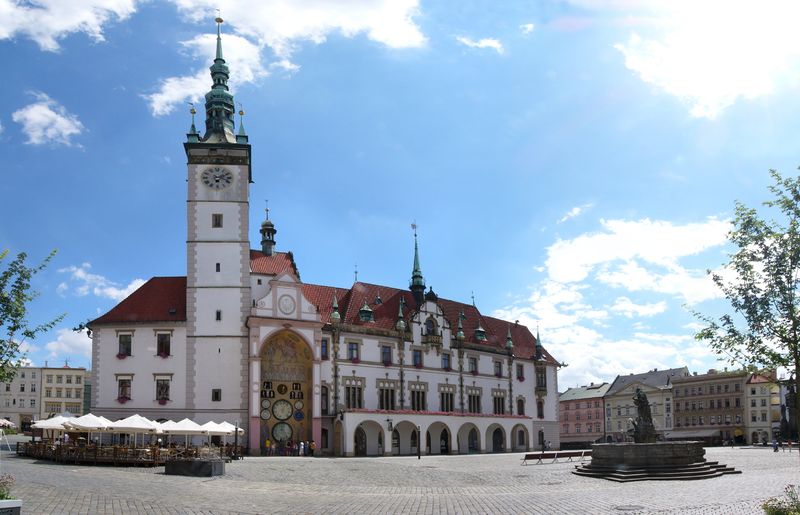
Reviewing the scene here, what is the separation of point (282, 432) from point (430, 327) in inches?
693

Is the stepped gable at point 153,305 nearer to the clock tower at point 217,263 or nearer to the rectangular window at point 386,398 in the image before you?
the clock tower at point 217,263

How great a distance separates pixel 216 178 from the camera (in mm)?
57750

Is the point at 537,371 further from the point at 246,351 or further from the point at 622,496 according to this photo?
the point at 622,496

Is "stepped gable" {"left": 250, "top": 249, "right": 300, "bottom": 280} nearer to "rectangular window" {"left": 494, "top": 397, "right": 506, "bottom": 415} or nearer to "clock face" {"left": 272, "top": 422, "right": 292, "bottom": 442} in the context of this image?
"clock face" {"left": 272, "top": 422, "right": 292, "bottom": 442}

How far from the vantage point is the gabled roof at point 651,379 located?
12422 centimetres

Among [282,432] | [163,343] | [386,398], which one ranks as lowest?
[282,432]

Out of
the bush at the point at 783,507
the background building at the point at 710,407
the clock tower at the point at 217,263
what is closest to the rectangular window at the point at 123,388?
the clock tower at the point at 217,263

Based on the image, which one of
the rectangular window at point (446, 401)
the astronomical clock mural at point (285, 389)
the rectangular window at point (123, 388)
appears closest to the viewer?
the rectangular window at point (123, 388)

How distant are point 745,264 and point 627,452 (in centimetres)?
1630

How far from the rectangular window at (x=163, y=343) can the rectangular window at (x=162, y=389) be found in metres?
1.86

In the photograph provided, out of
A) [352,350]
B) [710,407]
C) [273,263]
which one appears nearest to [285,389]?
[352,350]

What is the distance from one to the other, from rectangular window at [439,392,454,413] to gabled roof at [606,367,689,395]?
2490 inches

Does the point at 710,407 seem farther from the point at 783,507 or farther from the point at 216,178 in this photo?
the point at 783,507

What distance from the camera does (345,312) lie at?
64.1m
